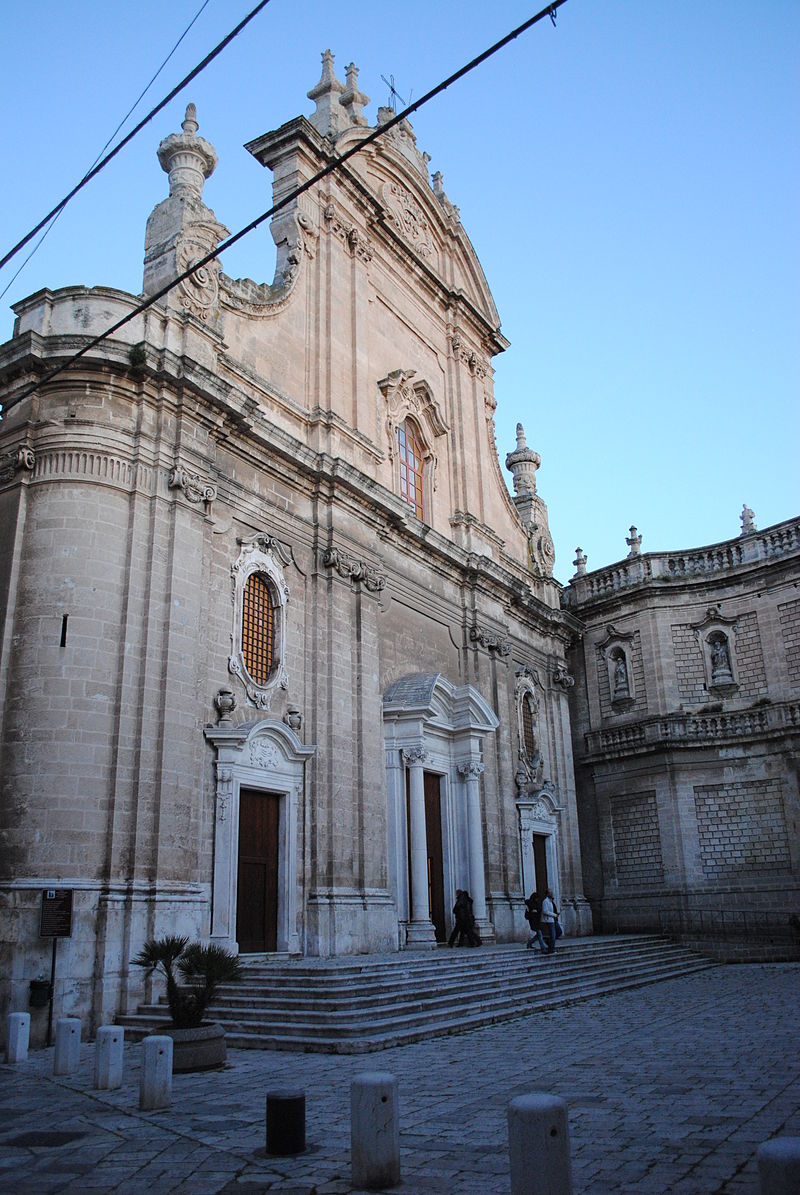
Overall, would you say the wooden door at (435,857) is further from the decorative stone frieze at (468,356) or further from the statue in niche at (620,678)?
the decorative stone frieze at (468,356)

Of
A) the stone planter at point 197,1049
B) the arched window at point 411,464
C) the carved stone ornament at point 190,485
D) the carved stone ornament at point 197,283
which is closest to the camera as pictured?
the stone planter at point 197,1049

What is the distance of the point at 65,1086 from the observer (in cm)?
955

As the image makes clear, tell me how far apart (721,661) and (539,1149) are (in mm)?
25777

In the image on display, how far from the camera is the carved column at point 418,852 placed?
2067 cm

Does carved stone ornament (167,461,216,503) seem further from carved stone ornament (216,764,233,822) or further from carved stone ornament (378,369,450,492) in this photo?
carved stone ornament (378,369,450,492)

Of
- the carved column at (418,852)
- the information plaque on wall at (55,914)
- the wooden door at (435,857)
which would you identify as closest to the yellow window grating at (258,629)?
the carved column at (418,852)

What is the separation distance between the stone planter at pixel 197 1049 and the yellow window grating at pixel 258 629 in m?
8.30

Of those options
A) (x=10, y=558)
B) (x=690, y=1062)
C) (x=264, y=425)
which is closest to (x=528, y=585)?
(x=264, y=425)

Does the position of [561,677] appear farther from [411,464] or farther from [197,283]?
[197,283]

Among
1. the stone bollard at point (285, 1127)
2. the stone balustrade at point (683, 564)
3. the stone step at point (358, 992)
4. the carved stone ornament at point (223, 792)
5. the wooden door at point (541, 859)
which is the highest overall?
the stone balustrade at point (683, 564)

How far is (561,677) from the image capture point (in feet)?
100

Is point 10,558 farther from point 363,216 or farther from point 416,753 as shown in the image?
point 363,216

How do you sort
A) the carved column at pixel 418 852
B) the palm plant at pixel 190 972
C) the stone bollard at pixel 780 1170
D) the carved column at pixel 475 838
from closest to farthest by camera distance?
the stone bollard at pixel 780 1170 → the palm plant at pixel 190 972 → the carved column at pixel 418 852 → the carved column at pixel 475 838

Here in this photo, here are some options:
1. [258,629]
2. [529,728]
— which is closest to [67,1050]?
[258,629]
